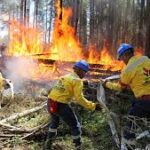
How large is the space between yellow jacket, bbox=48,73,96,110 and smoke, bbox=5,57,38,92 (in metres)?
7.31

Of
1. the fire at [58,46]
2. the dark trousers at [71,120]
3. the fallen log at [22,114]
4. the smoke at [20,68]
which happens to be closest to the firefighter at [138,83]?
the dark trousers at [71,120]

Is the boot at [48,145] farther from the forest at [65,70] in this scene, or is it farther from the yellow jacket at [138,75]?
the yellow jacket at [138,75]

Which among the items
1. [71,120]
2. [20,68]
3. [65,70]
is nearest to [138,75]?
[71,120]

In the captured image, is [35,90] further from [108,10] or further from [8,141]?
[108,10]

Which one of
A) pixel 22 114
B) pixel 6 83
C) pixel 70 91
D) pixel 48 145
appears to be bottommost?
pixel 48 145

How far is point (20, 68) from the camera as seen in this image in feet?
51.2

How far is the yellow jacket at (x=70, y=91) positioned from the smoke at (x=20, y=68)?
288 inches

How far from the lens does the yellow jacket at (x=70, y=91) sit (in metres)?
7.68

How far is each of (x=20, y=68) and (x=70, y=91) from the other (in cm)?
804

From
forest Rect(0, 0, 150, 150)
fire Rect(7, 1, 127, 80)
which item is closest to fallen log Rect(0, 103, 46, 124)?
forest Rect(0, 0, 150, 150)

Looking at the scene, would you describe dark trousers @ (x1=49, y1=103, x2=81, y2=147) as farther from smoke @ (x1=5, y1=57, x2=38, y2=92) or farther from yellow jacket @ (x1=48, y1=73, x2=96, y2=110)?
smoke @ (x1=5, y1=57, x2=38, y2=92)

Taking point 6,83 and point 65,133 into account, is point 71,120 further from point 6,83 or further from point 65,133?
point 6,83

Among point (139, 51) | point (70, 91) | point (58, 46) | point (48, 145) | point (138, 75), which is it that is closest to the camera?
point (138, 75)

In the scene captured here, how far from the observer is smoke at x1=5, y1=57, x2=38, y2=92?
1535 centimetres
